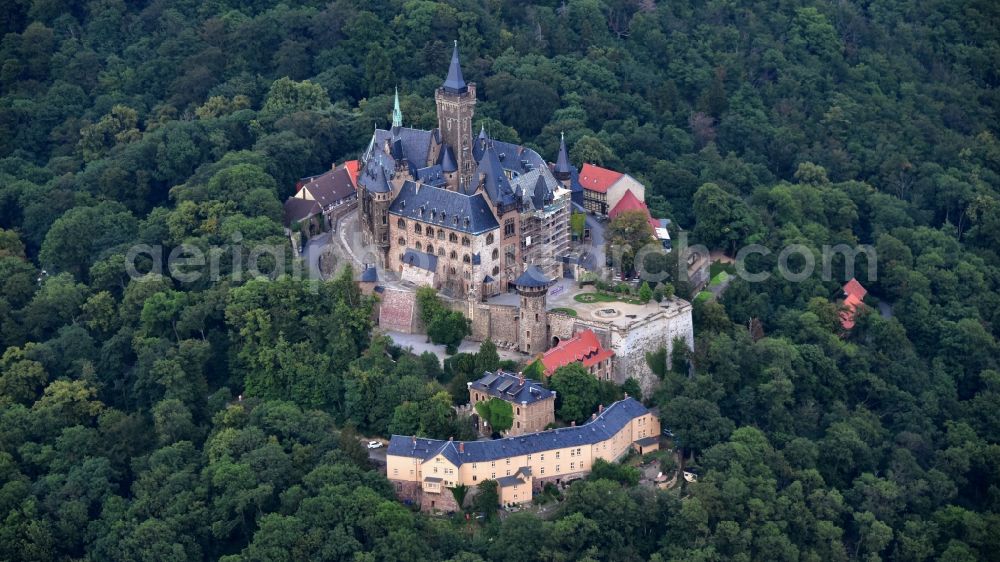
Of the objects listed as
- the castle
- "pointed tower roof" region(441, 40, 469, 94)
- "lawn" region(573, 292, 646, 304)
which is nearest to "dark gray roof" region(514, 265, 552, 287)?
the castle

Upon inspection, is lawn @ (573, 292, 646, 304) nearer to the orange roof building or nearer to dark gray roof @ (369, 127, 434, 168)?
→ dark gray roof @ (369, 127, 434, 168)

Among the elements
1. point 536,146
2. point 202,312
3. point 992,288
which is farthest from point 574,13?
point 202,312

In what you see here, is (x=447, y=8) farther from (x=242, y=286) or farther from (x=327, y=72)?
(x=242, y=286)

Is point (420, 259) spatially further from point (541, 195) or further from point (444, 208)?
point (541, 195)

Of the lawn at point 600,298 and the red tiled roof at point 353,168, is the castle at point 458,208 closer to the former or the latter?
the lawn at point 600,298

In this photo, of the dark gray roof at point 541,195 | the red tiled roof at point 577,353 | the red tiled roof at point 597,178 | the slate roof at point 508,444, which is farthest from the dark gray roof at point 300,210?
the slate roof at point 508,444
